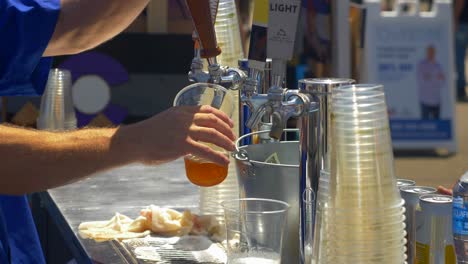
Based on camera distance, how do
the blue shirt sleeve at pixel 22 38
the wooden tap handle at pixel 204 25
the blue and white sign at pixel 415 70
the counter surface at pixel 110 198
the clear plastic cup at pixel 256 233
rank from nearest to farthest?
1. the clear plastic cup at pixel 256 233
2. the wooden tap handle at pixel 204 25
3. the blue shirt sleeve at pixel 22 38
4. the counter surface at pixel 110 198
5. the blue and white sign at pixel 415 70

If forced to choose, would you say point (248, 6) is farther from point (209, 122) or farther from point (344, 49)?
point (209, 122)

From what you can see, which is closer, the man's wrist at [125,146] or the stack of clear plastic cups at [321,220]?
the stack of clear plastic cups at [321,220]

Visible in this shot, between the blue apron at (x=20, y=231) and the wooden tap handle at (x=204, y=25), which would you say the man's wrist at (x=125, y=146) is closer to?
the wooden tap handle at (x=204, y=25)

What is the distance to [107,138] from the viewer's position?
5.45ft

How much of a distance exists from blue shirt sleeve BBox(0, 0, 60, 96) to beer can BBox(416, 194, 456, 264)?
860mm

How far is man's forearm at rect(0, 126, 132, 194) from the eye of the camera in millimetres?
1683

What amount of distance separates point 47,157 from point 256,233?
44cm

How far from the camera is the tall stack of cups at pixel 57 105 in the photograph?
308 cm

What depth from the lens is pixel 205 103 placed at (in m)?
1.75

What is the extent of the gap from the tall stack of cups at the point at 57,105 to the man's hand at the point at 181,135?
1505 millimetres

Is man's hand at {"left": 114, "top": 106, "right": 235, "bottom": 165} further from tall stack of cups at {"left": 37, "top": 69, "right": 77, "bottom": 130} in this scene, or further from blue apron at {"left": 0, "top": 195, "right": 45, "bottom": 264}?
tall stack of cups at {"left": 37, "top": 69, "right": 77, "bottom": 130}

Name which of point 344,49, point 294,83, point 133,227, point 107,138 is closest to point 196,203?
point 133,227

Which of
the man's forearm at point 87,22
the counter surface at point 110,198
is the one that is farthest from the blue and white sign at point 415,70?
the man's forearm at point 87,22

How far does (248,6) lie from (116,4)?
14.9 feet
